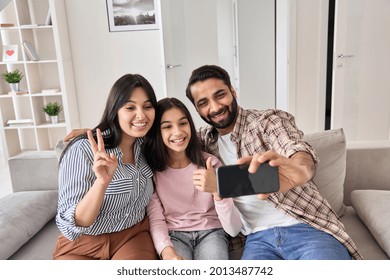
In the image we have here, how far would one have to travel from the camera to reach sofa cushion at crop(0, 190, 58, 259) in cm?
125

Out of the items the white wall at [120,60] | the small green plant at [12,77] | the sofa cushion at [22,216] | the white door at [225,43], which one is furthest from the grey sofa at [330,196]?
the small green plant at [12,77]

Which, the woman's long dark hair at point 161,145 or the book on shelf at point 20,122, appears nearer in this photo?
the woman's long dark hair at point 161,145

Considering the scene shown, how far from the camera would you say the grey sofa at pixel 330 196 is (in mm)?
1274

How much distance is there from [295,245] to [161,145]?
52 centimetres

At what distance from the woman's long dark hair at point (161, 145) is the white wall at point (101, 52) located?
8.17ft

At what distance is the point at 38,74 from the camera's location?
366cm

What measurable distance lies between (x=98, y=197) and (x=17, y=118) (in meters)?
3.13

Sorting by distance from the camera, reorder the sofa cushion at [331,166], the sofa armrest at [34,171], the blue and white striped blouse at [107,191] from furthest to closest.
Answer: the sofa armrest at [34,171] → the sofa cushion at [331,166] → the blue and white striped blouse at [107,191]

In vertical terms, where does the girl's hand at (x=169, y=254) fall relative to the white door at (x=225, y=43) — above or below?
below

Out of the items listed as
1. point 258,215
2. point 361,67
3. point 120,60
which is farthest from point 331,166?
point 120,60

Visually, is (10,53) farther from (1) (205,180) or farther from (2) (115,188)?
(1) (205,180)

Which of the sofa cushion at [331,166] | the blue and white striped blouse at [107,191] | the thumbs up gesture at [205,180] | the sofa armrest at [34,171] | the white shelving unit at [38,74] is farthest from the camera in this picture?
the white shelving unit at [38,74]

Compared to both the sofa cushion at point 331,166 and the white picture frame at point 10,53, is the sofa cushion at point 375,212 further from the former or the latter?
the white picture frame at point 10,53

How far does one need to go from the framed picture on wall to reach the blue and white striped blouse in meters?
2.63
